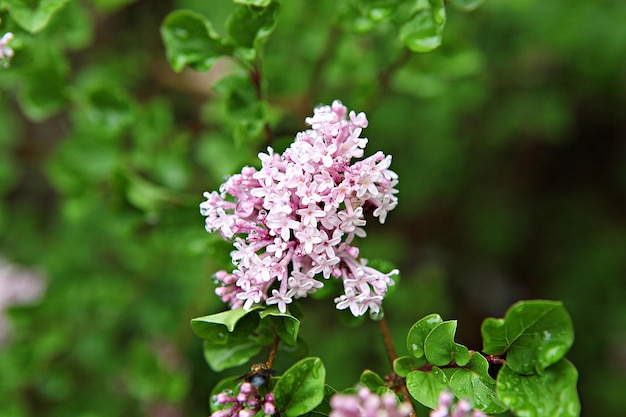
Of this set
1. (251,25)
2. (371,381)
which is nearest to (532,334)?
(371,381)

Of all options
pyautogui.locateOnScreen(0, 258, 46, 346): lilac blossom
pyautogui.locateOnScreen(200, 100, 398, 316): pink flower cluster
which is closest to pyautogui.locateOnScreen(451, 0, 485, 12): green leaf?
pyautogui.locateOnScreen(200, 100, 398, 316): pink flower cluster

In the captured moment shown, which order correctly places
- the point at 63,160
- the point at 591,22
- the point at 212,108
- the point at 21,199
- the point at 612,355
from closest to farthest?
the point at 63,160 < the point at 212,108 < the point at 591,22 < the point at 612,355 < the point at 21,199

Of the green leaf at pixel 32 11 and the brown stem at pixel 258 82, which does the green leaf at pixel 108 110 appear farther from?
the brown stem at pixel 258 82

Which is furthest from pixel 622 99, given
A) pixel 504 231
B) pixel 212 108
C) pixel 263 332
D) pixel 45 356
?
pixel 45 356

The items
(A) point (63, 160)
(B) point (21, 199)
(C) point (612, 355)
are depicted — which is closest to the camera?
(A) point (63, 160)

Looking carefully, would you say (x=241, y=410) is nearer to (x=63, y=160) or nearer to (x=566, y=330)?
(x=566, y=330)

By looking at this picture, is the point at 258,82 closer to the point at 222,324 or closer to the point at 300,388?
the point at 222,324

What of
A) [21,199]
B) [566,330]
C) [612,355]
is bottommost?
[612,355]
